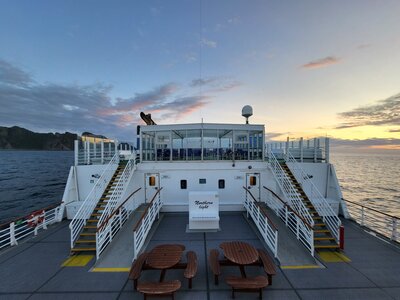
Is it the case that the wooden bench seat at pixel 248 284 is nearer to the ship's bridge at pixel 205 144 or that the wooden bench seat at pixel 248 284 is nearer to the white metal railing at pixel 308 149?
the ship's bridge at pixel 205 144

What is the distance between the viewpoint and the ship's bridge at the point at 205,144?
1309 cm

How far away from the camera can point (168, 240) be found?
Answer: 884 cm

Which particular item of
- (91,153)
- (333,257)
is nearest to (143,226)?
(333,257)

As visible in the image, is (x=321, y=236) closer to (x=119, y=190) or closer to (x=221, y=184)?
(x=221, y=184)

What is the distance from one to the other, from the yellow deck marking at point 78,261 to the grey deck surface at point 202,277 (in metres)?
0.19

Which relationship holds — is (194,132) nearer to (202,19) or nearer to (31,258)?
(202,19)

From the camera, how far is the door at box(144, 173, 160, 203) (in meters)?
12.5

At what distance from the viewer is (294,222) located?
9.87m

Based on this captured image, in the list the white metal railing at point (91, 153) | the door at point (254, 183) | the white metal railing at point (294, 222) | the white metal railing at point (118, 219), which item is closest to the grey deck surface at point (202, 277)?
the white metal railing at point (294, 222)

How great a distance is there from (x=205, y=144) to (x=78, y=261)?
28.9 ft

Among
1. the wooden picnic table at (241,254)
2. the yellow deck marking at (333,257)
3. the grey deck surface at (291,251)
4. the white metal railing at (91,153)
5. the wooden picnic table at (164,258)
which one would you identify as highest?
the white metal railing at (91,153)

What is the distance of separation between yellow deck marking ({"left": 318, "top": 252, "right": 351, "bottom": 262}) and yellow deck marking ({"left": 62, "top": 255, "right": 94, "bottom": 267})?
28.7 feet

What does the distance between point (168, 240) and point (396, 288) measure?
766 centimetres

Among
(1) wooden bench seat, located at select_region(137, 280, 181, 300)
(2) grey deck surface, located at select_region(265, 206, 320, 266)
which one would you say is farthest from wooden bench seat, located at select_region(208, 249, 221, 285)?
(2) grey deck surface, located at select_region(265, 206, 320, 266)
